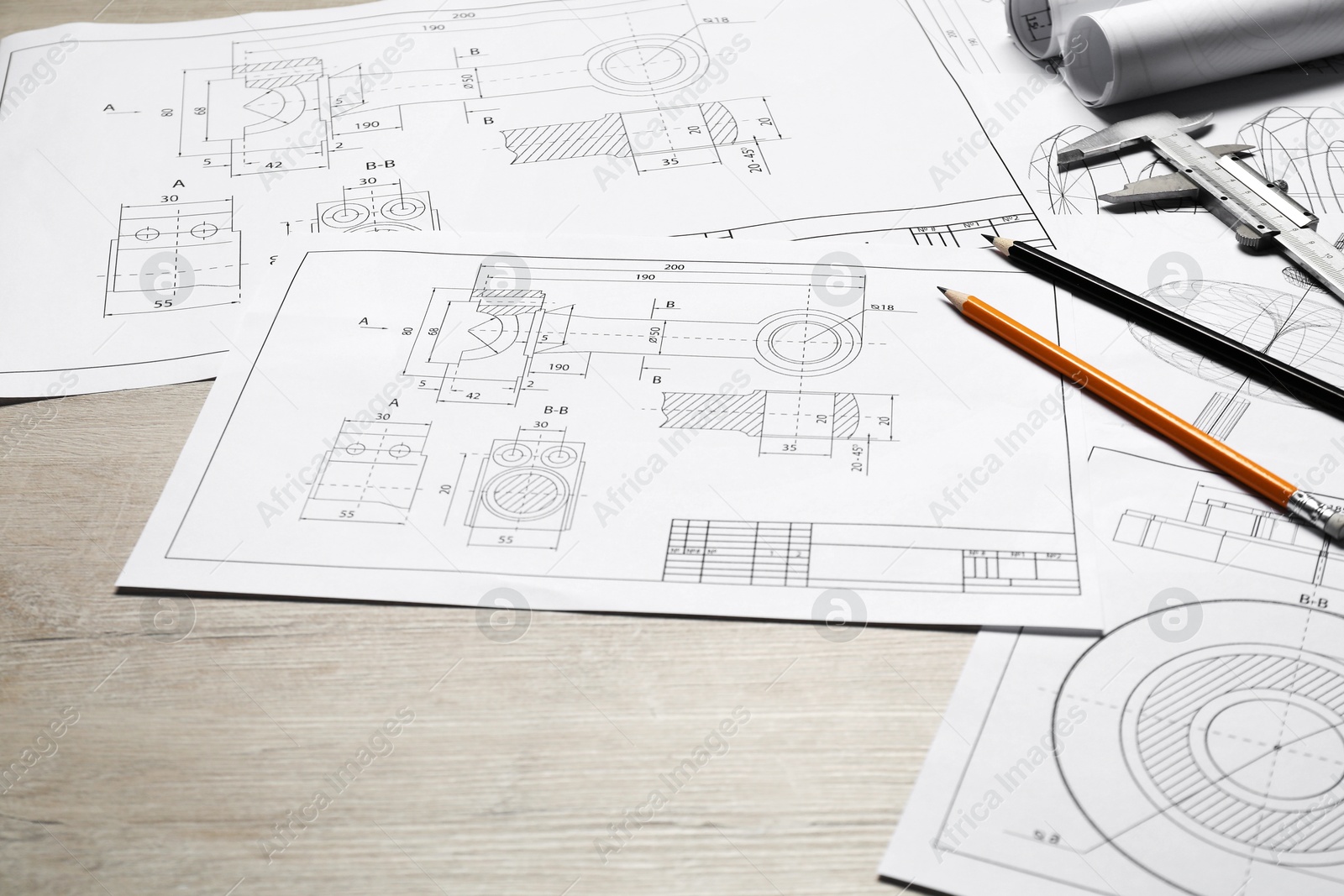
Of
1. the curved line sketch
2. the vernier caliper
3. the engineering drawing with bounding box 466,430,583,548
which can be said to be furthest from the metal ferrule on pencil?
the engineering drawing with bounding box 466,430,583,548

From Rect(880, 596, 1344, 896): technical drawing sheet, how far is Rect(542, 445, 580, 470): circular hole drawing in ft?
1.01

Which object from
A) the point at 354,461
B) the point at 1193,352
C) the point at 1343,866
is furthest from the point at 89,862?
the point at 1193,352

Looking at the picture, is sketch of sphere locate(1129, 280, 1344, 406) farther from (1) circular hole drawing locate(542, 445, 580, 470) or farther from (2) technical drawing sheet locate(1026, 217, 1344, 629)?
(1) circular hole drawing locate(542, 445, 580, 470)

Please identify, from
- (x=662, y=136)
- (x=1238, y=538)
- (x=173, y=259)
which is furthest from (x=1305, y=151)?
(x=173, y=259)

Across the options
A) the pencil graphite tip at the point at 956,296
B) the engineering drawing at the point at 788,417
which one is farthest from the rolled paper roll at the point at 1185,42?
the engineering drawing at the point at 788,417

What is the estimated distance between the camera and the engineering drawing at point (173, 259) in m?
0.88

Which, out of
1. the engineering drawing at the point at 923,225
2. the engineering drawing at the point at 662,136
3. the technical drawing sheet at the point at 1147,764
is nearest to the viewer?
the technical drawing sheet at the point at 1147,764

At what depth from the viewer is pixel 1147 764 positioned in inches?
21.6

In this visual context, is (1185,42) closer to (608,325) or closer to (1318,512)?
(1318,512)

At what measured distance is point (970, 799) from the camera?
0.54 metres

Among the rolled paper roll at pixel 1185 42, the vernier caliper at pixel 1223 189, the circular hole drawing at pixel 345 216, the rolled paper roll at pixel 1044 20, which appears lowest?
the vernier caliper at pixel 1223 189

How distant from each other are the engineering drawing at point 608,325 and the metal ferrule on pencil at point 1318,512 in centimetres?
32

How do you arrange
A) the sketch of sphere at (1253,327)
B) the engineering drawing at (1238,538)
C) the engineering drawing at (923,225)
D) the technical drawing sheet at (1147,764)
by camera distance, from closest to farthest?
the technical drawing sheet at (1147,764) → the engineering drawing at (1238,538) → the sketch of sphere at (1253,327) → the engineering drawing at (923,225)

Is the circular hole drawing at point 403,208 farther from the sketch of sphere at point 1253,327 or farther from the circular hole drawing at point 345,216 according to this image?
the sketch of sphere at point 1253,327
